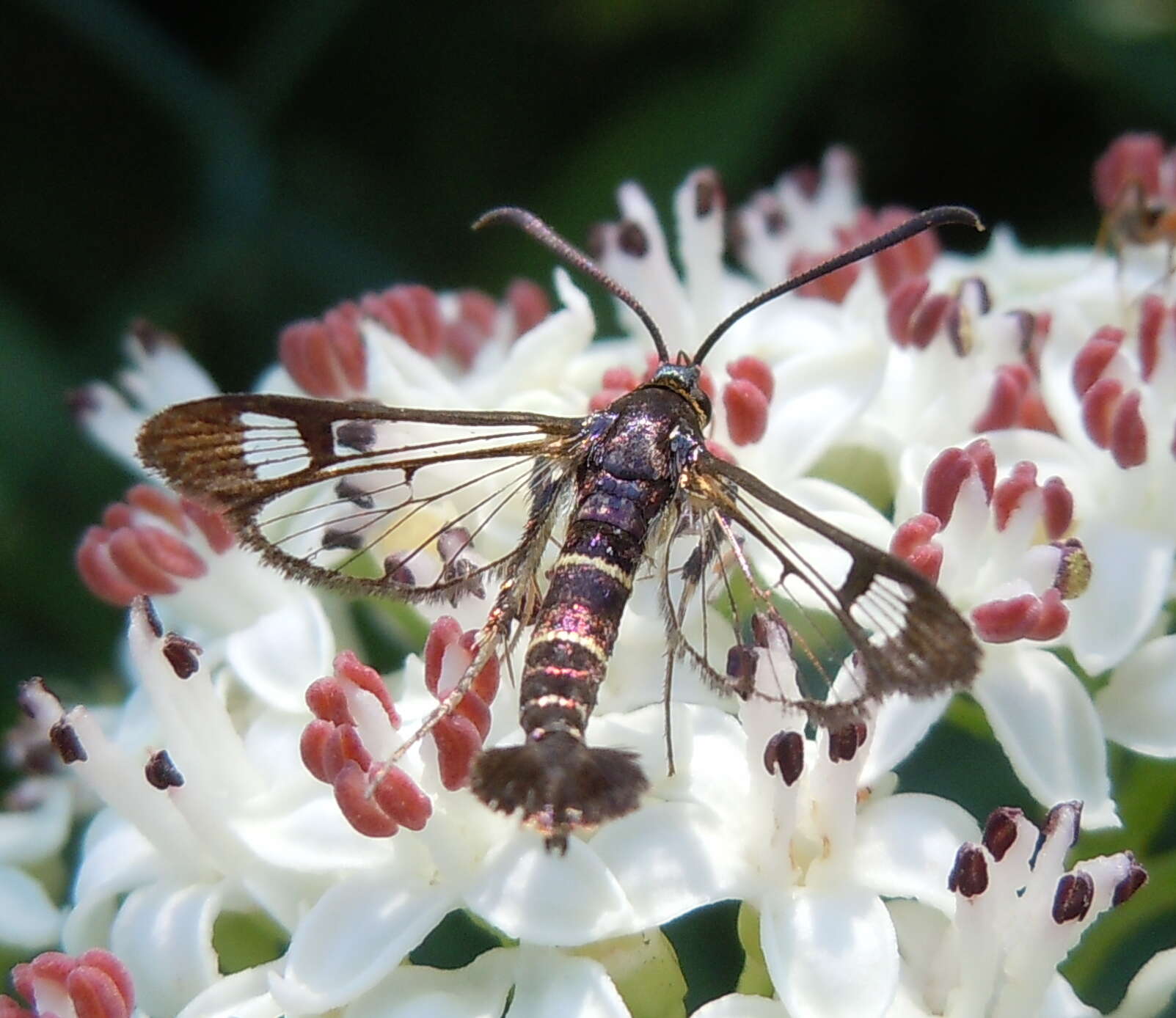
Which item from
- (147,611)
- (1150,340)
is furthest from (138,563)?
(1150,340)

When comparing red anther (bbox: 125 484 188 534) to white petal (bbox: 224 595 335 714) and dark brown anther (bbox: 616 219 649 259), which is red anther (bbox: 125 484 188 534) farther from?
dark brown anther (bbox: 616 219 649 259)

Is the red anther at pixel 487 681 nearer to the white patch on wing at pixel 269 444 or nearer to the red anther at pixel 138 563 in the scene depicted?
the white patch on wing at pixel 269 444

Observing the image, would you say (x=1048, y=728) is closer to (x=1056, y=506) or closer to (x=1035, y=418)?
(x=1056, y=506)

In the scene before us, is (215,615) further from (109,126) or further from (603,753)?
(109,126)

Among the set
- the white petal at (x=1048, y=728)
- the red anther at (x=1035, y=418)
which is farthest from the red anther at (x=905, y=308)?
the white petal at (x=1048, y=728)

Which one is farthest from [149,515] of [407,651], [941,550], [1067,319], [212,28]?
[212,28]
